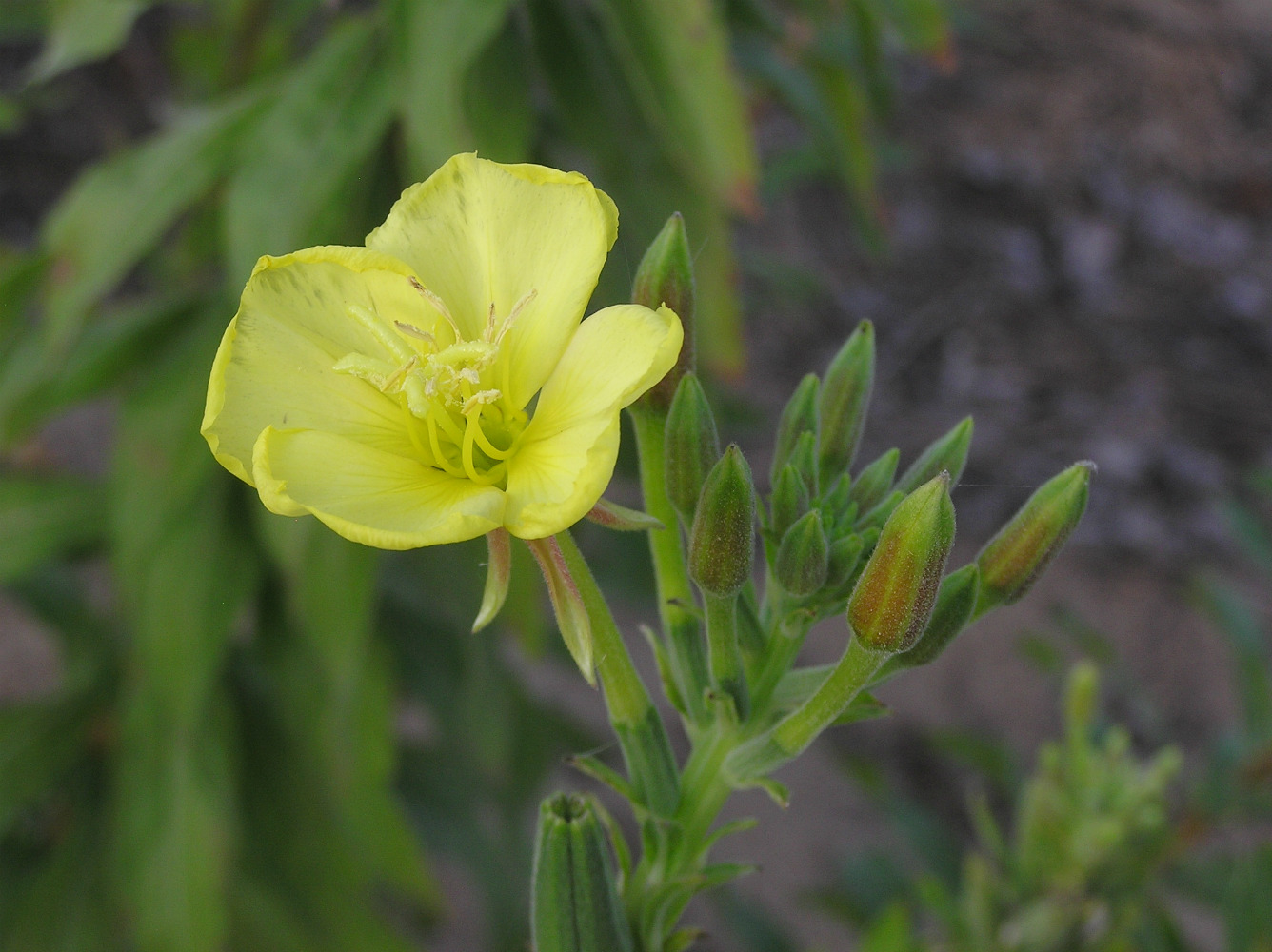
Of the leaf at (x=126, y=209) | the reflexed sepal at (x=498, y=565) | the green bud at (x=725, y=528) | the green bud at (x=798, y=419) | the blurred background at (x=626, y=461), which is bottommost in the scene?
the blurred background at (x=626, y=461)

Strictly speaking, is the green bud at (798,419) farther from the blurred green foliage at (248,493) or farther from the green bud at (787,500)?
the blurred green foliage at (248,493)

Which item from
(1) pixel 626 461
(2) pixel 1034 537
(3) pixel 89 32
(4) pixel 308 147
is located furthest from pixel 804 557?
(3) pixel 89 32

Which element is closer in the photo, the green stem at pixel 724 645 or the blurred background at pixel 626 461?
the green stem at pixel 724 645

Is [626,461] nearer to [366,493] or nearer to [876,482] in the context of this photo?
[876,482]

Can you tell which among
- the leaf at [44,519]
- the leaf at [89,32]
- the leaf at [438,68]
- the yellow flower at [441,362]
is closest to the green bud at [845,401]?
the yellow flower at [441,362]

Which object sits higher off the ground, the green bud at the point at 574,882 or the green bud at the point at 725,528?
the green bud at the point at 725,528

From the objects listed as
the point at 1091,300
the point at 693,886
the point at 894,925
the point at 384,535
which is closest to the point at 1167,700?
the point at 1091,300
